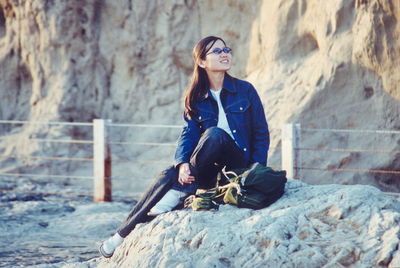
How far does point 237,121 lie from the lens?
14.8 ft

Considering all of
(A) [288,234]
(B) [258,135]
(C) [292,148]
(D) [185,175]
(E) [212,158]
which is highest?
(B) [258,135]

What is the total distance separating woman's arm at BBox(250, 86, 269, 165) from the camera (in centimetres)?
451

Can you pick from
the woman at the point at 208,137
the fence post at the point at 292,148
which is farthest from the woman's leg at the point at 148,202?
the fence post at the point at 292,148

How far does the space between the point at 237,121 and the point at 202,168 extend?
398 mm

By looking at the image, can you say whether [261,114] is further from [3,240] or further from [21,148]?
[21,148]

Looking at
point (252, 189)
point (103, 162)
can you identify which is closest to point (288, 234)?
point (252, 189)

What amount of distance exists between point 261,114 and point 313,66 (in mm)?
3936

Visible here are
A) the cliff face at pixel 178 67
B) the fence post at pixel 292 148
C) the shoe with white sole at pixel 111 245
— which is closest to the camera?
the shoe with white sole at pixel 111 245

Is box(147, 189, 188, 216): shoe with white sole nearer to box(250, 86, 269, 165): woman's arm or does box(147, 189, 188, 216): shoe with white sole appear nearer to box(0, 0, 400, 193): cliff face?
box(250, 86, 269, 165): woman's arm

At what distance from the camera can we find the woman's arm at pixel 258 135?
178 inches

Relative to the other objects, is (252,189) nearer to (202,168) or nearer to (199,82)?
(202,168)

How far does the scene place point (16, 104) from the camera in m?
10.9

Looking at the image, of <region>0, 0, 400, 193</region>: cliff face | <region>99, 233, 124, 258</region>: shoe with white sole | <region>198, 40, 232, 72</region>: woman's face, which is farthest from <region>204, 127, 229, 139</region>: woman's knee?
<region>0, 0, 400, 193</region>: cliff face

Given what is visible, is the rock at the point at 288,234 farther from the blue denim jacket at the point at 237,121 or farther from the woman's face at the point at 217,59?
the woman's face at the point at 217,59
